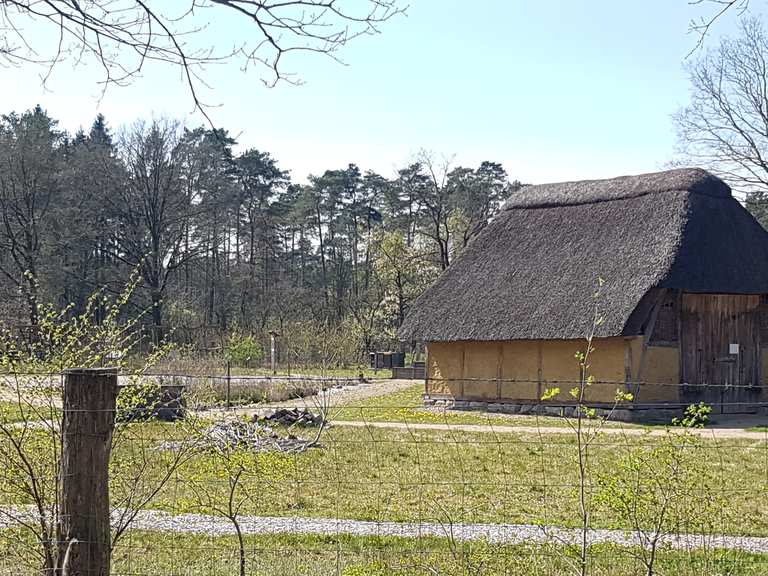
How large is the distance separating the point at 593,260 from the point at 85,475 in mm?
17505

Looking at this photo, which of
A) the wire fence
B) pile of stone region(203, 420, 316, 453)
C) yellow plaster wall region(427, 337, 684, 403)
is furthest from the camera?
yellow plaster wall region(427, 337, 684, 403)

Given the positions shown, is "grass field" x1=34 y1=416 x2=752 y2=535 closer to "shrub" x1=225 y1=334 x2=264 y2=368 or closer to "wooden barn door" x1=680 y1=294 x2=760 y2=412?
"wooden barn door" x1=680 y1=294 x2=760 y2=412

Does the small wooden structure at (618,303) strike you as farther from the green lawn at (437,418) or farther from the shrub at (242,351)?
the shrub at (242,351)

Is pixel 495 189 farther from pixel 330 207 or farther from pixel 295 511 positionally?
pixel 295 511

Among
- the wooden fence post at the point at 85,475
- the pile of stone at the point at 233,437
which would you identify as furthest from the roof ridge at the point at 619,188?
the wooden fence post at the point at 85,475

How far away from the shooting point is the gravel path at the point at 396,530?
719 centimetres

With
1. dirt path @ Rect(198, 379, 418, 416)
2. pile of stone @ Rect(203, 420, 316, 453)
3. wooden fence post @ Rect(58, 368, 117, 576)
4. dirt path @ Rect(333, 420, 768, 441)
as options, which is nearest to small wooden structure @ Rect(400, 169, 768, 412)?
dirt path @ Rect(333, 420, 768, 441)

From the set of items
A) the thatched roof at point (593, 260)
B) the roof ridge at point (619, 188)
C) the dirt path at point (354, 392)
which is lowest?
the dirt path at point (354, 392)

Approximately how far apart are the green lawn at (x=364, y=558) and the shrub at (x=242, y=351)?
21.2 meters

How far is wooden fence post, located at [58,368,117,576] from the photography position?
452 cm

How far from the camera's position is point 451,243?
41625mm

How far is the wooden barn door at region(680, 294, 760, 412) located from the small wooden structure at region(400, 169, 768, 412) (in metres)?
0.03

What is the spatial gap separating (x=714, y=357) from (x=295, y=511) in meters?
14.0

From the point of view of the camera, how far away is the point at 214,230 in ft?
145
